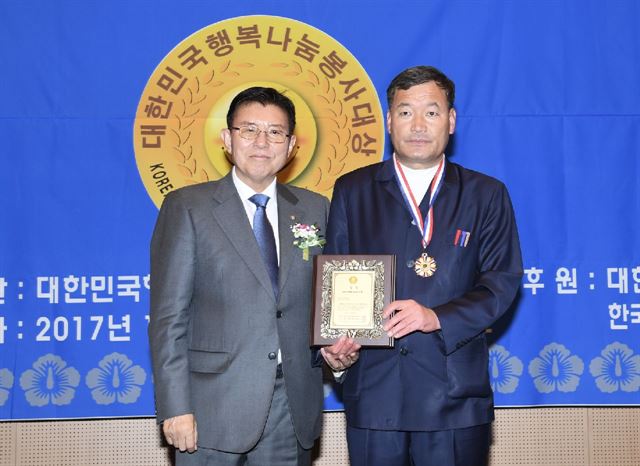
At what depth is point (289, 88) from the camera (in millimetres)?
3789

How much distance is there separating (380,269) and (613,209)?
6.67ft

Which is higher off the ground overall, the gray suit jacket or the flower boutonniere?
the flower boutonniere

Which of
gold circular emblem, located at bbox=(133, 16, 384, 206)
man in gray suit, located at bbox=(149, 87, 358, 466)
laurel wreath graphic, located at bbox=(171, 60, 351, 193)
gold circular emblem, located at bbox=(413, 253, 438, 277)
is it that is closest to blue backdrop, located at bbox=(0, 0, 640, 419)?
gold circular emblem, located at bbox=(133, 16, 384, 206)

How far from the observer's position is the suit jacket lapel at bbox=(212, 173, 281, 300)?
7.70 ft

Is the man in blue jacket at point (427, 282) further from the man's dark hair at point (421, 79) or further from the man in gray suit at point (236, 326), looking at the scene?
the man in gray suit at point (236, 326)

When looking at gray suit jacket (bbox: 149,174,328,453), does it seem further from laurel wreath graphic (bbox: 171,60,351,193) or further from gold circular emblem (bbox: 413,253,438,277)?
laurel wreath graphic (bbox: 171,60,351,193)

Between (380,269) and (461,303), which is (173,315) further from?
(461,303)

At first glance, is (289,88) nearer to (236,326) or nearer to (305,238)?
(305,238)

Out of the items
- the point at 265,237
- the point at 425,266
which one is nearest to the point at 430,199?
the point at 425,266

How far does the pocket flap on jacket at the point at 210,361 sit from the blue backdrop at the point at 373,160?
1450 millimetres

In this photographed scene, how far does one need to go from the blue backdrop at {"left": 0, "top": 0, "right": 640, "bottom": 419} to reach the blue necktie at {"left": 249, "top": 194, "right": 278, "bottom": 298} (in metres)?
1.44

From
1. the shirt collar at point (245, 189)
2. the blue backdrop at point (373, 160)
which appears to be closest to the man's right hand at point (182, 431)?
the shirt collar at point (245, 189)

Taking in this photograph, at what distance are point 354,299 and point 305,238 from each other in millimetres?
289

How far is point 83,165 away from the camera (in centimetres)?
371
